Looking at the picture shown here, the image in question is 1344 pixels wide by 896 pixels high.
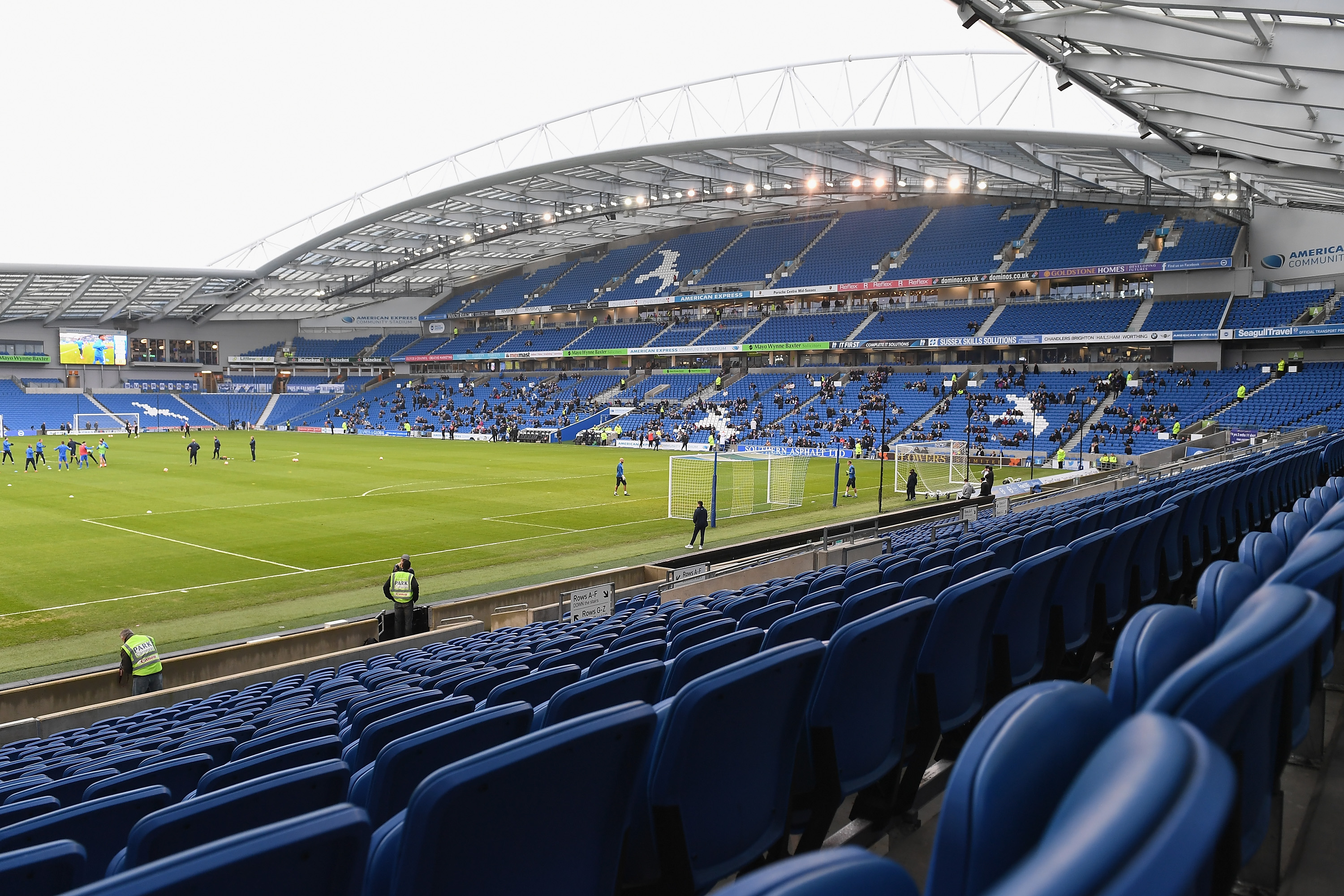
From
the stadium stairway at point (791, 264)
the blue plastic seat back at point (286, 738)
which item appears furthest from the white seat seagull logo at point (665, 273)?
the blue plastic seat back at point (286, 738)

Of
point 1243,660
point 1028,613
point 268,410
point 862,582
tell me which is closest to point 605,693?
point 1243,660

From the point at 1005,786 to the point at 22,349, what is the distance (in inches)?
4195

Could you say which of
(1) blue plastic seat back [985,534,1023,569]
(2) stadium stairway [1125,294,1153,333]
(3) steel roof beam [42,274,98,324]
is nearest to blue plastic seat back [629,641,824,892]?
(1) blue plastic seat back [985,534,1023,569]

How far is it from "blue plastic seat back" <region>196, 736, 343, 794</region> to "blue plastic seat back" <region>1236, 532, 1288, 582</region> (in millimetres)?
3860

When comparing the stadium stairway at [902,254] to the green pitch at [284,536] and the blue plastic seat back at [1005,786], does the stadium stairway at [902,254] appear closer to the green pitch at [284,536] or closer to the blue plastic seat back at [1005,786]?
the green pitch at [284,536]

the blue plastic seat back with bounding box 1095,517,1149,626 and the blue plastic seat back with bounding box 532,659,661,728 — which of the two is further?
the blue plastic seat back with bounding box 1095,517,1149,626

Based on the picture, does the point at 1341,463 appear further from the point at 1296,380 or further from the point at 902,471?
the point at 1296,380

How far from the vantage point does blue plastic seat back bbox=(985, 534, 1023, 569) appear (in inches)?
251

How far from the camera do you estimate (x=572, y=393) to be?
82688mm

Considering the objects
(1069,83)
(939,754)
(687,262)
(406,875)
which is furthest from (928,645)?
(687,262)

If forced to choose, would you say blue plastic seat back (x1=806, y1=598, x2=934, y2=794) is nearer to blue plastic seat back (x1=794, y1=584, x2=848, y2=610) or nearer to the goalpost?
blue plastic seat back (x1=794, y1=584, x2=848, y2=610)

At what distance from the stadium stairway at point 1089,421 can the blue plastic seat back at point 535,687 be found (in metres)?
49.7

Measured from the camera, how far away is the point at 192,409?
303 feet

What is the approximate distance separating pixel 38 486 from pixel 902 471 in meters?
39.9
